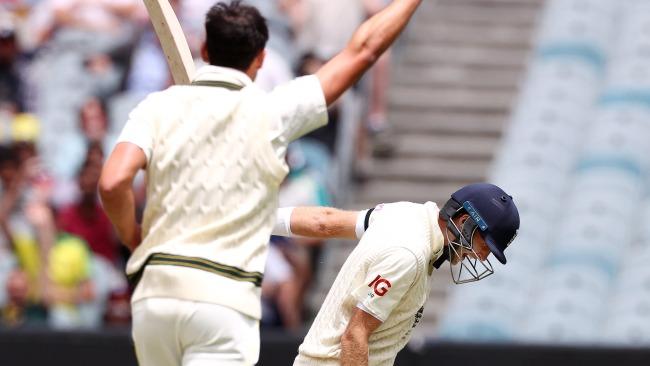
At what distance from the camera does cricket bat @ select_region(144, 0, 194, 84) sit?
4781 millimetres

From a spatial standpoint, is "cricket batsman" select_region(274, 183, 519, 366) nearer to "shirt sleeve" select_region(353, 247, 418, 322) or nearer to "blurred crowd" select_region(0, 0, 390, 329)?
"shirt sleeve" select_region(353, 247, 418, 322)

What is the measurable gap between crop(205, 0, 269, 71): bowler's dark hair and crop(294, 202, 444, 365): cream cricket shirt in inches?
29.0

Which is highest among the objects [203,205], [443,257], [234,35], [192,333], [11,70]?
[234,35]

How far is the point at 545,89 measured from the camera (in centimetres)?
1217

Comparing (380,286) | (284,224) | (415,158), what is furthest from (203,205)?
(415,158)

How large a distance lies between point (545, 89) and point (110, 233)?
408 cm

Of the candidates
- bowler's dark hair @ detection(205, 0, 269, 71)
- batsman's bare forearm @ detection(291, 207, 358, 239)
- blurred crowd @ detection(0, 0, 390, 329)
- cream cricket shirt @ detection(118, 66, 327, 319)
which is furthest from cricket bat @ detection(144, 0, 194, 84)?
blurred crowd @ detection(0, 0, 390, 329)

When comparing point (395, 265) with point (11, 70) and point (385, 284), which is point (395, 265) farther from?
point (11, 70)

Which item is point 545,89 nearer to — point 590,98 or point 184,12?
point 590,98

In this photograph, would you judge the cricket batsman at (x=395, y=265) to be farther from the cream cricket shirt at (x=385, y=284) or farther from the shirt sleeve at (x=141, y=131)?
the shirt sleeve at (x=141, y=131)

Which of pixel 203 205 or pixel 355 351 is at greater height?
pixel 203 205

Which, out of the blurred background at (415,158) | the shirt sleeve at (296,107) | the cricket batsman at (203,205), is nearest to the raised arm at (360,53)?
the shirt sleeve at (296,107)

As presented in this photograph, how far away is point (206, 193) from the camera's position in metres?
4.30

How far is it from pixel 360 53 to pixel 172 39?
2.20ft
